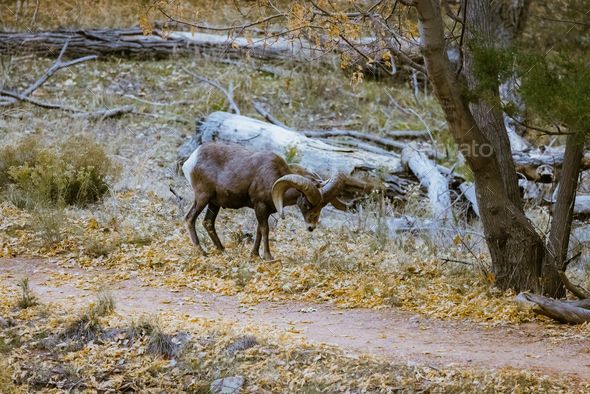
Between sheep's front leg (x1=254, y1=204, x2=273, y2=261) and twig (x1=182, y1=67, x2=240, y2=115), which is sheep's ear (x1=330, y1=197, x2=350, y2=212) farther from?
twig (x1=182, y1=67, x2=240, y2=115)

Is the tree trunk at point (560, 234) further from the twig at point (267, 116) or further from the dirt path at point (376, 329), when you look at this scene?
the twig at point (267, 116)

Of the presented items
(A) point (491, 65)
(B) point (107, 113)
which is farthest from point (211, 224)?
(B) point (107, 113)

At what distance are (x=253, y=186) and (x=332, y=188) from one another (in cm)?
90

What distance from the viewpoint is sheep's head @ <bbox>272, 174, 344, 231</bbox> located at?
31.1ft

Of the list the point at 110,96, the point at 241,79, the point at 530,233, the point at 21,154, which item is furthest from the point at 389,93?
the point at 530,233

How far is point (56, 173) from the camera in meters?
11.9

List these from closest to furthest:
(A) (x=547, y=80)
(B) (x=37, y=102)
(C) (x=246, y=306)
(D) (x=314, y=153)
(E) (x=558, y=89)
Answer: (E) (x=558, y=89)
(A) (x=547, y=80)
(C) (x=246, y=306)
(D) (x=314, y=153)
(B) (x=37, y=102)

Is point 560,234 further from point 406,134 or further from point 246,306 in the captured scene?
point 406,134

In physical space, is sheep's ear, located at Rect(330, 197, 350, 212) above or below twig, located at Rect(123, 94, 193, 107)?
below

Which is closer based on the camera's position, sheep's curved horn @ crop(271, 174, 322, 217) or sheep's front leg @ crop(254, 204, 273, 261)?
sheep's curved horn @ crop(271, 174, 322, 217)

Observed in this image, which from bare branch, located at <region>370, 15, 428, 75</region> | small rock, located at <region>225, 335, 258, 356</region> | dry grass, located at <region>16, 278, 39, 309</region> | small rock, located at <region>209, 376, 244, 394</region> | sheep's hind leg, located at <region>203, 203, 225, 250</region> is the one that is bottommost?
small rock, located at <region>209, 376, 244, 394</region>

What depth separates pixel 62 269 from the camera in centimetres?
986

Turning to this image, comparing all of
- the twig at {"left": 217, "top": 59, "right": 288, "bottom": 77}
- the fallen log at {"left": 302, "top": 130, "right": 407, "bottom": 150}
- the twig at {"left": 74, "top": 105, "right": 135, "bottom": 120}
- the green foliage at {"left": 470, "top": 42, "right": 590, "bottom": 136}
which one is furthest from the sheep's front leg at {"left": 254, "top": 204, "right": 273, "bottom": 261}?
the twig at {"left": 217, "top": 59, "right": 288, "bottom": 77}

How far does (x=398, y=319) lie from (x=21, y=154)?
22.8ft
